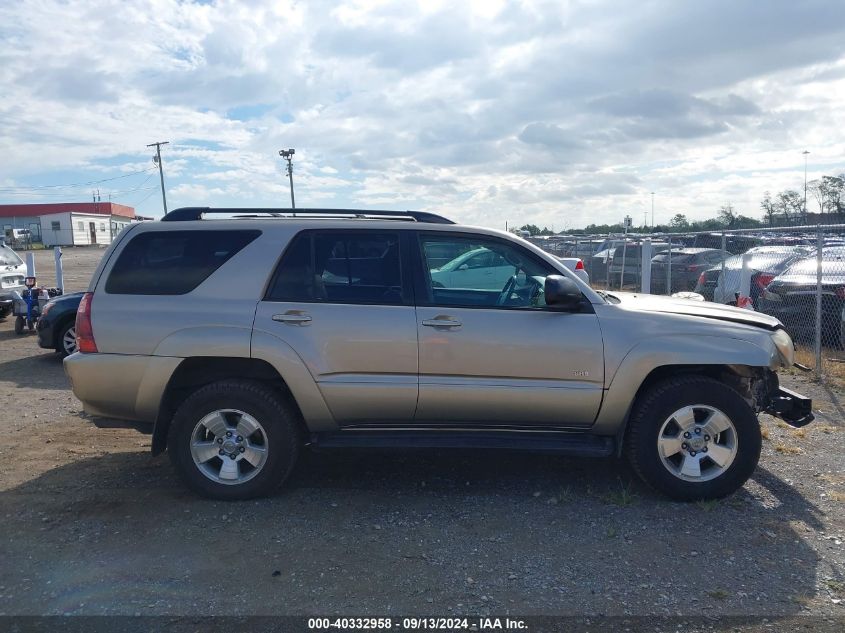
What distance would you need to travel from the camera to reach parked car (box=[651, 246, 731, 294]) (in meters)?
15.8

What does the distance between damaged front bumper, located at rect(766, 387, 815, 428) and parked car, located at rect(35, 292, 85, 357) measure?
8643mm

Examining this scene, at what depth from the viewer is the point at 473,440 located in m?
4.71

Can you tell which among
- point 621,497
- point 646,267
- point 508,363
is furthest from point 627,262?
point 508,363

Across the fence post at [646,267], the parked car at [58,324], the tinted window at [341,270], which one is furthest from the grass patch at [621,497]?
the fence post at [646,267]

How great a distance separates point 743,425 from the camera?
15.3 feet

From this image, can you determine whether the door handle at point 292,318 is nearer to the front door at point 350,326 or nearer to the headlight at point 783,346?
the front door at point 350,326

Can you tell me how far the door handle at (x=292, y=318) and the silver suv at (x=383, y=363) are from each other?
1cm

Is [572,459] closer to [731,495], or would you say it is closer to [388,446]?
[731,495]

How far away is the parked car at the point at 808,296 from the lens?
32.3 ft

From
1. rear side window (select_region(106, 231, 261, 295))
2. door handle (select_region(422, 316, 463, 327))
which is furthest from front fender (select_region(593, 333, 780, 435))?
rear side window (select_region(106, 231, 261, 295))

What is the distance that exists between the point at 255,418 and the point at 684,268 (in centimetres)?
1384

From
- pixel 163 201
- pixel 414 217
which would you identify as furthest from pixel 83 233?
pixel 414 217

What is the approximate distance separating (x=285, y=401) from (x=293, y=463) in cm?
42

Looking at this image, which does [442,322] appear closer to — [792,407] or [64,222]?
[792,407]
